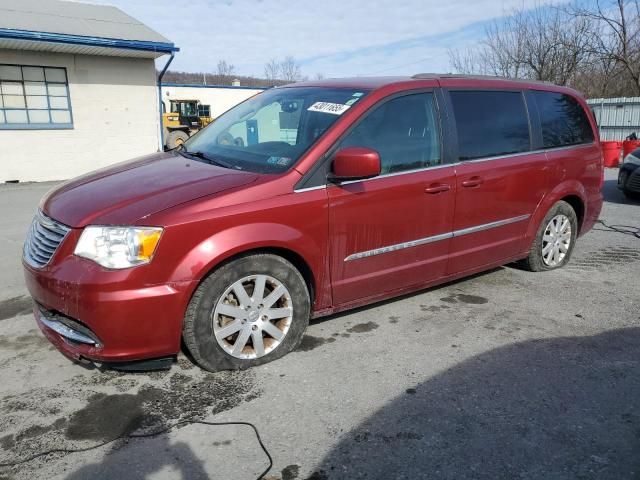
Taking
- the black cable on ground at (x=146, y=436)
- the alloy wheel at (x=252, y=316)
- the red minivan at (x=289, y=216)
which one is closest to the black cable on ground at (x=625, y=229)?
the red minivan at (x=289, y=216)

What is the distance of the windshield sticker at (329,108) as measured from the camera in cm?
361

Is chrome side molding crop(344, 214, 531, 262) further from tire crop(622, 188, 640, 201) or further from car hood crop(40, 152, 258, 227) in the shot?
tire crop(622, 188, 640, 201)

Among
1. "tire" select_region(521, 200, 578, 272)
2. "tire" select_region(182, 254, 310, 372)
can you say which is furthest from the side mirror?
"tire" select_region(521, 200, 578, 272)

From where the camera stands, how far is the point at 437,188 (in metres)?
3.92

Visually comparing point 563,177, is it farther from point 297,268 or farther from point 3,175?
point 3,175

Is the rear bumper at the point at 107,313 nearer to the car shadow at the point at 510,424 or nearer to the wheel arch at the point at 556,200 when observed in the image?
the car shadow at the point at 510,424

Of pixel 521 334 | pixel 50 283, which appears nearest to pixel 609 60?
pixel 521 334

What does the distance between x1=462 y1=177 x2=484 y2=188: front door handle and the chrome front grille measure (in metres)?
2.88

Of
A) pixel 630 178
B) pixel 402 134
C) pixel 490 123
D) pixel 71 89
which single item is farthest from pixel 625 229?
pixel 71 89

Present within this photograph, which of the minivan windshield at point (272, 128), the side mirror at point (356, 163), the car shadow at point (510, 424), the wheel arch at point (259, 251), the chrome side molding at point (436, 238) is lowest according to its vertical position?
the car shadow at point (510, 424)

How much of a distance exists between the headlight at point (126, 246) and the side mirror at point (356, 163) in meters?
1.20

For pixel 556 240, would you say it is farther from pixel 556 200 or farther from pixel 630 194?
pixel 630 194

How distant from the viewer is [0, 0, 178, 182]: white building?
12820 mm

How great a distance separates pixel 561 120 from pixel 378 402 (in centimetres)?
365
